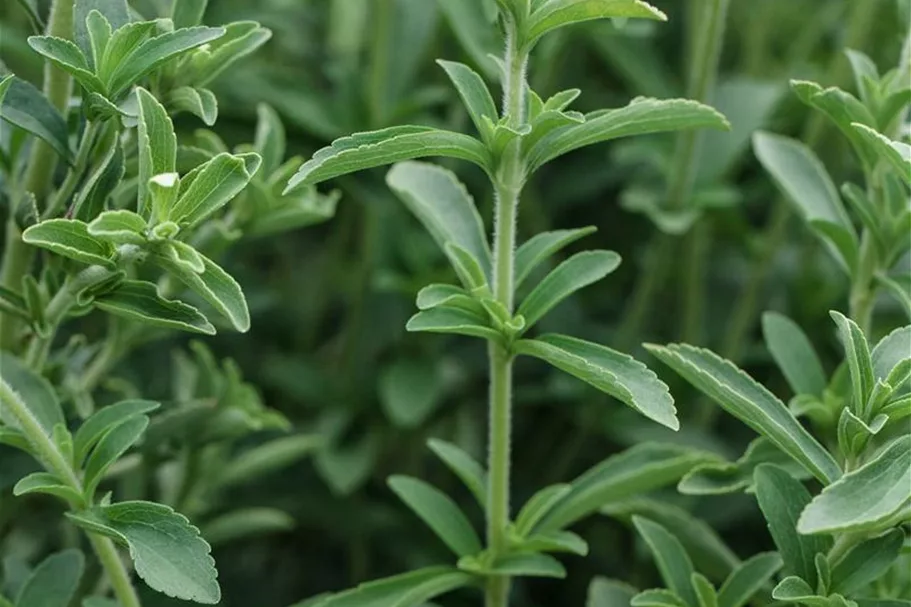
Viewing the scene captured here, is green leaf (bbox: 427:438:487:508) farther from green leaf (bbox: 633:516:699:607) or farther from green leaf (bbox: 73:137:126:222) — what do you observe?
green leaf (bbox: 73:137:126:222)

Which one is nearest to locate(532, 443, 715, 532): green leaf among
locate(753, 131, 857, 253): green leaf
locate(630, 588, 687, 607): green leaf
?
locate(630, 588, 687, 607): green leaf

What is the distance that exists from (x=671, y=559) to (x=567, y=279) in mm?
209

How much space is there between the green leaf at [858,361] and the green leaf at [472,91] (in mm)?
242

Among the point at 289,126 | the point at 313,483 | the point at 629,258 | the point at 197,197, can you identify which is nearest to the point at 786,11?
the point at 629,258

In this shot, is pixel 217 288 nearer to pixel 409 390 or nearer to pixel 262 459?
pixel 262 459

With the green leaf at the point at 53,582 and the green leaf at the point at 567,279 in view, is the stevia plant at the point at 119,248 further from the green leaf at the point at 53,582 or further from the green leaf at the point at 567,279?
the green leaf at the point at 567,279

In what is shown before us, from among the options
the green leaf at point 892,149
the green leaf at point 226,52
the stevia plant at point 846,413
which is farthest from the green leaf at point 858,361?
the green leaf at point 226,52

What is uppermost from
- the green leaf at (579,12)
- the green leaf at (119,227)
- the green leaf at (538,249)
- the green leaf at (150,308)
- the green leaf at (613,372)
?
the green leaf at (579,12)

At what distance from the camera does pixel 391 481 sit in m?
0.92

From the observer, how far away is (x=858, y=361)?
0.73m

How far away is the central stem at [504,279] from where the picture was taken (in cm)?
75

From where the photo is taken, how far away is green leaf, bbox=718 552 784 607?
2.68 ft

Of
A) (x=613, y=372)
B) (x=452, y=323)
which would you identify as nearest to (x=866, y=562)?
(x=613, y=372)

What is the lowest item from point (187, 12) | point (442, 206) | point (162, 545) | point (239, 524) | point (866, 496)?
point (239, 524)
